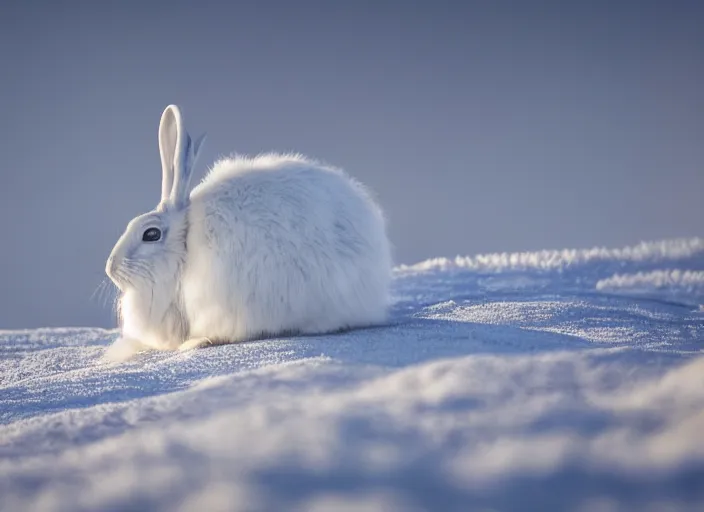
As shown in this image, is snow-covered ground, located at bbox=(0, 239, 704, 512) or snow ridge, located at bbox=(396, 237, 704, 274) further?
snow ridge, located at bbox=(396, 237, 704, 274)

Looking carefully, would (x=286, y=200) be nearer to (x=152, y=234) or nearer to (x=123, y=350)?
(x=152, y=234)

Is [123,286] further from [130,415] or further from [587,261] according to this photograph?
[587,261]

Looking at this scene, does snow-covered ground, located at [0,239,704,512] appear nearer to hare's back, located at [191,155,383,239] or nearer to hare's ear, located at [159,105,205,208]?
hare's back, located at [191,155,383,239]

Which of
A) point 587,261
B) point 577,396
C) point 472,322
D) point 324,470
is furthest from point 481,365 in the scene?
point 587,261

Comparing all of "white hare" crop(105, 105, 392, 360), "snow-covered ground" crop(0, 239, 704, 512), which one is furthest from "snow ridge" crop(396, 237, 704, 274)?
"snow-covered ground" crop(0, 239, 704, 512)

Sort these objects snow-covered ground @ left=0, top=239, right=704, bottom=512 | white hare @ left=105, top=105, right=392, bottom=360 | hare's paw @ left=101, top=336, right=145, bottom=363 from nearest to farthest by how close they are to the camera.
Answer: snow-covered ground @ left=0, top=239, right=704, bottom=512 < white hare @ left=105, top=105, right=392, bottom=360 < hare's paw @ left=101, top=336, right=145, bottom=363

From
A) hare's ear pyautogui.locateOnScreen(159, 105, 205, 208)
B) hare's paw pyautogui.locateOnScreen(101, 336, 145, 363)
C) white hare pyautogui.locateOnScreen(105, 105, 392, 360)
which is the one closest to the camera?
white hare pyautogui.locateOnScreen(105, 105, 392, 360)

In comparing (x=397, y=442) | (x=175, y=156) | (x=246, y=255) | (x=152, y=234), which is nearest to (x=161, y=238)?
(x=152, y=234)

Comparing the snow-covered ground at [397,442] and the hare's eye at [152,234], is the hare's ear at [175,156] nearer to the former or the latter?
the hare's eye at [152,234]
